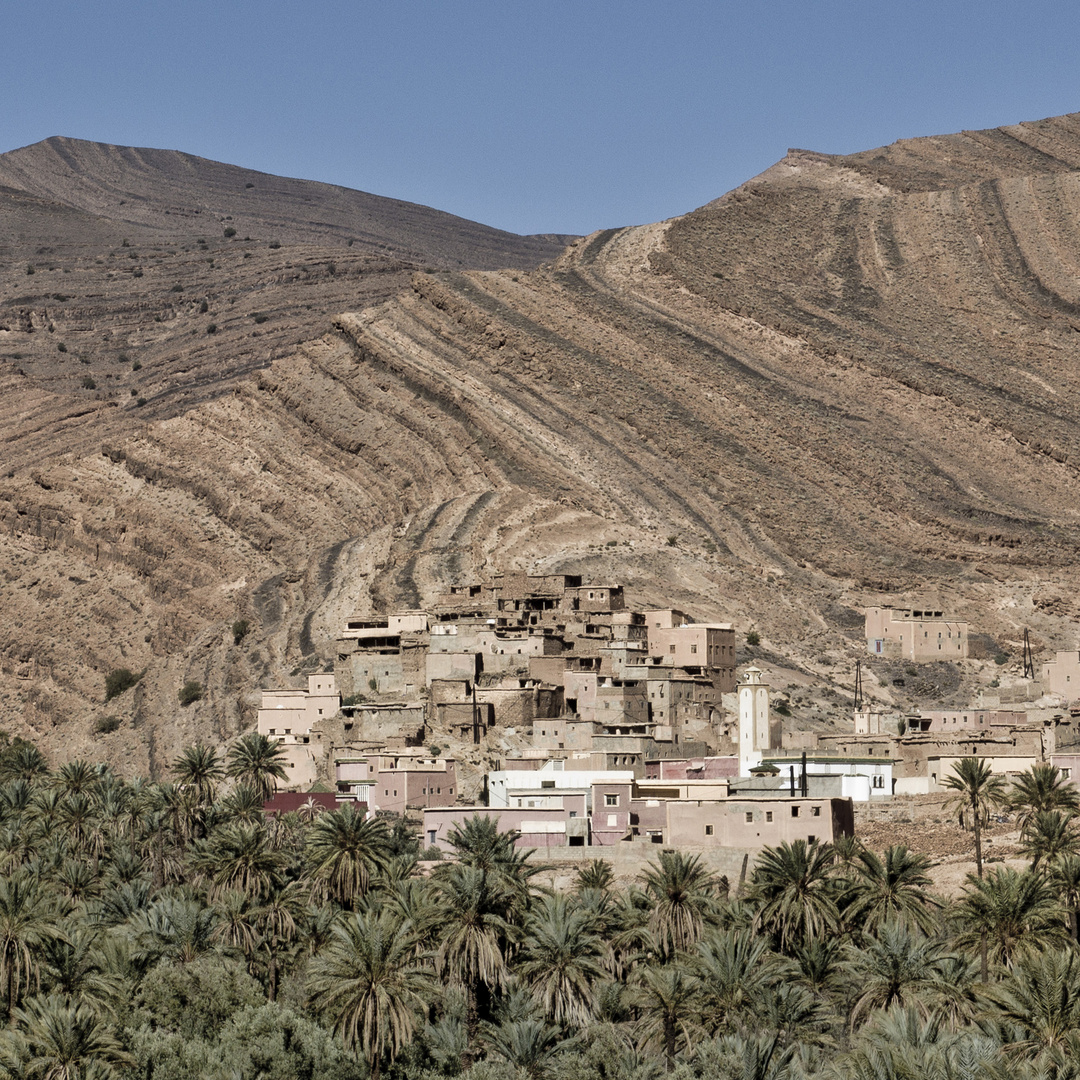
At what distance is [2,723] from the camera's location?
399 feet

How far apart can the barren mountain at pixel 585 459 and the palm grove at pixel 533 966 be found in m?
41.4

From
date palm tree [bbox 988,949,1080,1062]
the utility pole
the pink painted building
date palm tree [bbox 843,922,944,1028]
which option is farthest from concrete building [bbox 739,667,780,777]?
date palm tree [bbox 988,949,1080,1062]

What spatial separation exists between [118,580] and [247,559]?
8.99 meters

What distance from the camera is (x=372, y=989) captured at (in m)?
46.6

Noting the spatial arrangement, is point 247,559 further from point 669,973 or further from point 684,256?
point 669,973

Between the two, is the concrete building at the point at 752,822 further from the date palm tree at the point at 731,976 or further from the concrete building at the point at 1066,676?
the concrete building at the point at 1066,676

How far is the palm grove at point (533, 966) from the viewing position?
144ft

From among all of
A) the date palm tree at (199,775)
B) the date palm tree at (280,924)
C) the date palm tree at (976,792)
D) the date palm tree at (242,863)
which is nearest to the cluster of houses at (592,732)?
the date palm tree at (976,792)

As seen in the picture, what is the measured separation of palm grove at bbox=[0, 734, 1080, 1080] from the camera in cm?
4375

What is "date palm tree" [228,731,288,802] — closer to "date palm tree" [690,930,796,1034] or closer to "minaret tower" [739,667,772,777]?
"minaret tower" [739,667,772,777]

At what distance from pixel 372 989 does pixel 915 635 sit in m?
62.4

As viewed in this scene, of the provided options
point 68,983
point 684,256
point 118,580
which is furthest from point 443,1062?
point 684,256

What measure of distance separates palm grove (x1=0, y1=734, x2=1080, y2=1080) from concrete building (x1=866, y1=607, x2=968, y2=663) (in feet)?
145

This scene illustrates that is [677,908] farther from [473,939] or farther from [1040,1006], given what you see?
[1040,1006]
